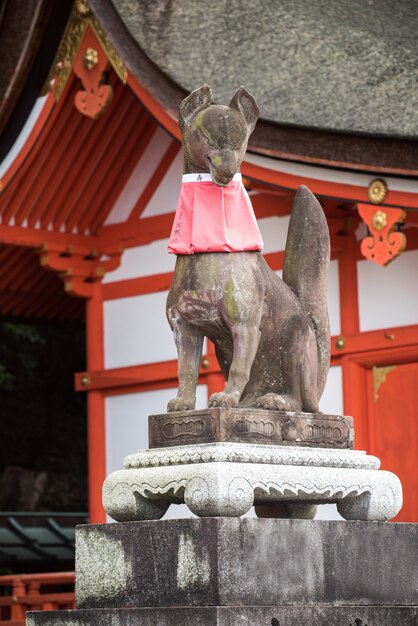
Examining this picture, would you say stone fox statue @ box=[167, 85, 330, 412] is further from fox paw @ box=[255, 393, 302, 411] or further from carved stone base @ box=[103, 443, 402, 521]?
carved stone base @ box=[103, 443, 402, 521]

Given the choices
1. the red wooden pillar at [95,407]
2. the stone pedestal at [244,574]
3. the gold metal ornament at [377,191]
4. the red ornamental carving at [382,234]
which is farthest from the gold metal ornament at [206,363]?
the stone pedestal at [244,574]

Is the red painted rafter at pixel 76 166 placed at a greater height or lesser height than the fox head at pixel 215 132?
greater

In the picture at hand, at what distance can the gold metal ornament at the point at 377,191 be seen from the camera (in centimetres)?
834

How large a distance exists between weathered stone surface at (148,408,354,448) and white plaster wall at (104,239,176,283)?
5162 mm

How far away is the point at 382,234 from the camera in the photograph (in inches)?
333

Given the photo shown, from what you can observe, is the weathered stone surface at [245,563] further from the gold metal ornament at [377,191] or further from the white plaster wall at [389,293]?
the white plaster wall at [389,293]

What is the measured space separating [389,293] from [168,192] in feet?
6.93

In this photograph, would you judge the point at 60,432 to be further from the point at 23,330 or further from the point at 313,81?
the point at 313,81

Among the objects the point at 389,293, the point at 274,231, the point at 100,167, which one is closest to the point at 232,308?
the point at 389,293

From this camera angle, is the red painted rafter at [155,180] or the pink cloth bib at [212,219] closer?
the pink cloth bib at [212,219]

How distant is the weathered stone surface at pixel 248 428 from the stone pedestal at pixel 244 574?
1.05ft

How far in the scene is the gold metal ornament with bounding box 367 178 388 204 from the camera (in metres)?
8.34

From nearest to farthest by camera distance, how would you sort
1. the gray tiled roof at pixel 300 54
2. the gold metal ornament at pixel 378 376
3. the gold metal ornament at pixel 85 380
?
the gray tiled roof at pixel 300 54 < the gold metal ornament at pixel 378 376 < the gold metal ornament at pixel 85 380

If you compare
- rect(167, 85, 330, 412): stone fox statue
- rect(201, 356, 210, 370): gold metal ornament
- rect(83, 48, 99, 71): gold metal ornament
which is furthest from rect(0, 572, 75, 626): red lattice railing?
rect(167, 85, 330, 412): stone fox statue
